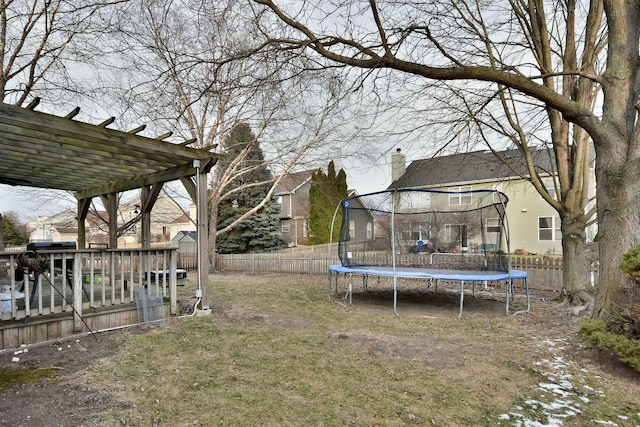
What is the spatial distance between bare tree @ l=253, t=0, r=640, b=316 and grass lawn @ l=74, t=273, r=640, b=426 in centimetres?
121

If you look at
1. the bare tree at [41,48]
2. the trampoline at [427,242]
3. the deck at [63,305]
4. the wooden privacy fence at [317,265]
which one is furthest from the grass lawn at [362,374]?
the bare tree at [41,48]

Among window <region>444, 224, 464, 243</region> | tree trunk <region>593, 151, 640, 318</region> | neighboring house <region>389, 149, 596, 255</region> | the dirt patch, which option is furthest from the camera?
neighboring house <region>389, 149, 596, 255</region>

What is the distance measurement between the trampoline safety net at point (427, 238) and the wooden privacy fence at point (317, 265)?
0.55 meters

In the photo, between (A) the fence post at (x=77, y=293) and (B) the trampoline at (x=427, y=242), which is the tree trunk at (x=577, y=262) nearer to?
(B) the trampoline at (x=427, y=242)

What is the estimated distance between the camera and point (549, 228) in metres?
16.5

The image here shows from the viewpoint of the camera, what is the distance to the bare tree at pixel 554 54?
409 centimetres

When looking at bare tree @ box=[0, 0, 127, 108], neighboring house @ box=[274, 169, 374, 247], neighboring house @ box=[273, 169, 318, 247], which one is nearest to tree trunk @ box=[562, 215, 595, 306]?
bare tree @ box=[0, 0, 127, 108]

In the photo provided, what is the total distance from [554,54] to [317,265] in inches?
348

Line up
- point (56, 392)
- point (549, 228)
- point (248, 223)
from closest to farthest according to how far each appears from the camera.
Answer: point (56, 392) → point (549, 228) → point (248, 223)

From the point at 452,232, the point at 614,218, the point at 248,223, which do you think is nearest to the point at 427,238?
the point at 452,232

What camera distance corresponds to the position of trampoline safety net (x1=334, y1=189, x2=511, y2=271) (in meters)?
8.62

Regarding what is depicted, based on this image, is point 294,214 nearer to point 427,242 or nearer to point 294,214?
point 294,214

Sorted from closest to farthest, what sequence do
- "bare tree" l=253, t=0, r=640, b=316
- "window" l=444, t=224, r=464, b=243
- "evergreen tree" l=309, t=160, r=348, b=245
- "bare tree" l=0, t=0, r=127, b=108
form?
"bare tree" l=253, t=0, r=640, b=316, "bare tree" l=0, t=0, r=127, b=108, "window" l=444, t=224, r=464, b=243, "evergreen tree" l=309, t=160, r=348, b=245

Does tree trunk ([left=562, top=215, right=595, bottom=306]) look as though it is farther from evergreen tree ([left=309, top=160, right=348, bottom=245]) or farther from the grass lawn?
evergreen tree ([left=309, top=160, right=348, bottom=245])
